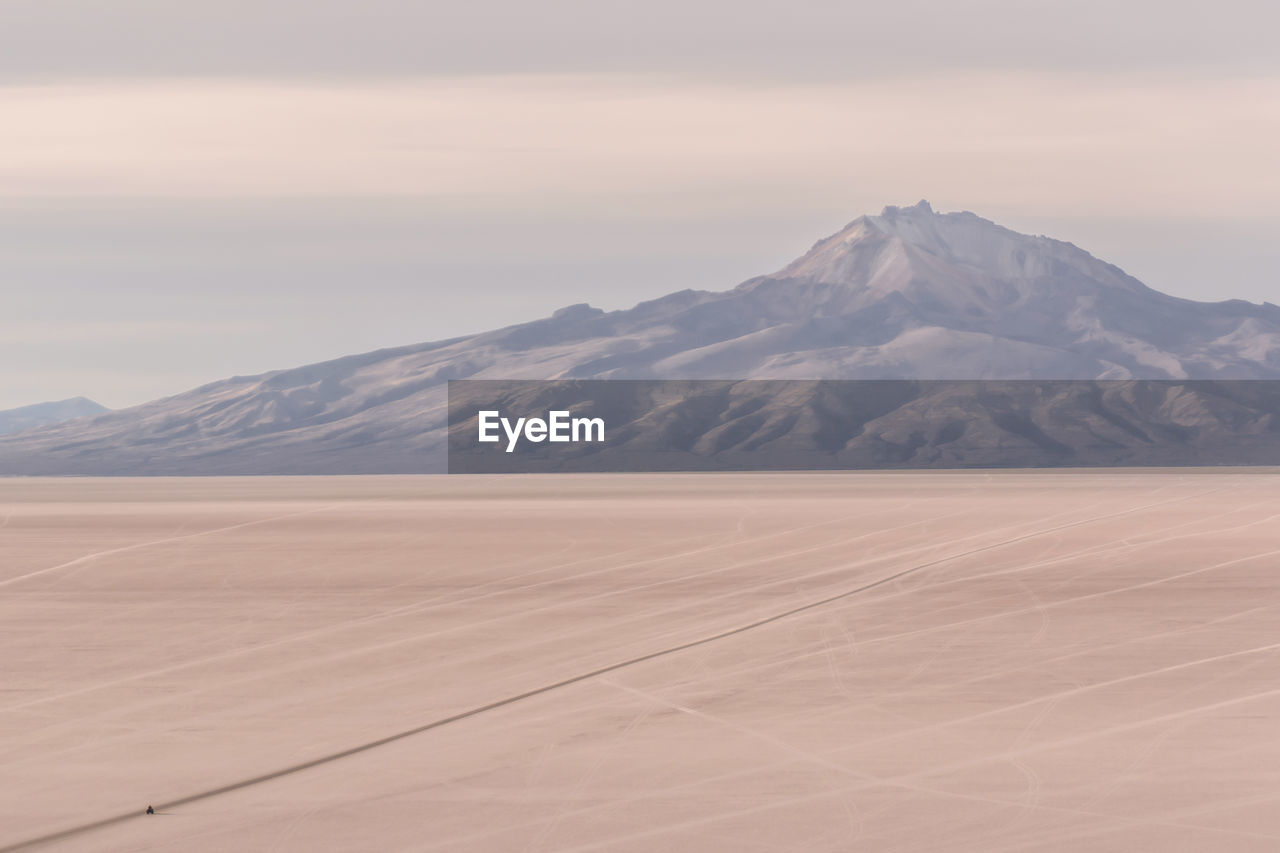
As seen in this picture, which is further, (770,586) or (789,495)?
(789,495)

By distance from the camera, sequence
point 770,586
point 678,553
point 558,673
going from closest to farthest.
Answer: point 558,673, point 770,586, point 678,553

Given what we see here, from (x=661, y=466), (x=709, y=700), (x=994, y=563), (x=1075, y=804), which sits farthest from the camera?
(x=661, y=466)

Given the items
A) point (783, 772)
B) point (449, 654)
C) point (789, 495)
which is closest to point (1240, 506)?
point (789, 495)

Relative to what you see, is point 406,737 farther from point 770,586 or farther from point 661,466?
point 661,466

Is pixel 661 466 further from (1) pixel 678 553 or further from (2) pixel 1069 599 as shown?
(2) pixel 1069 599

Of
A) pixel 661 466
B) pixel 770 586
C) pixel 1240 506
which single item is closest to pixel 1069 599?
pixel 770 586

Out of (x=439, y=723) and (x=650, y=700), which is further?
(x=650, y=700)
